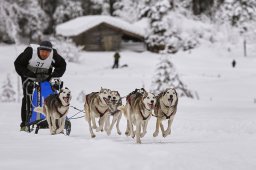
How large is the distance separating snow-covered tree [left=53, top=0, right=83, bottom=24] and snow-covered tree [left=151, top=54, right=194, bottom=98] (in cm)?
4618

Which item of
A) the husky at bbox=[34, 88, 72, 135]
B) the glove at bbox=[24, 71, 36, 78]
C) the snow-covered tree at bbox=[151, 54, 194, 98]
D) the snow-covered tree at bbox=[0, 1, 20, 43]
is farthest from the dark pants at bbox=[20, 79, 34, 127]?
the snow-covered tree at bbox=[0, 1, 20, 43]

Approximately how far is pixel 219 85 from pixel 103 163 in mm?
26228

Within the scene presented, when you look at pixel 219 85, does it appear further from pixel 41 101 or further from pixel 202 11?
pixel 202 11

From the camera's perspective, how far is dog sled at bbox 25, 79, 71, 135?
8883 millimetres

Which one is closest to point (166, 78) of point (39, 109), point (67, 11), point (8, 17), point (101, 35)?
point (39, 109)

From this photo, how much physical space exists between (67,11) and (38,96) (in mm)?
60039

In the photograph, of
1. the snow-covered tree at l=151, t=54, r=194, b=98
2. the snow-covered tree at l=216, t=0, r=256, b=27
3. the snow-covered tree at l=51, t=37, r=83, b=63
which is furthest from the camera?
the snow-covered tree at l=216, t=0, r=256, b=27

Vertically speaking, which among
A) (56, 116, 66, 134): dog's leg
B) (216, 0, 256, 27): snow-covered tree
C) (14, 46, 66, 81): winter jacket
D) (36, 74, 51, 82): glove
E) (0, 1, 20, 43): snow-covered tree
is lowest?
(56, 116, 66, 134): dog's leg

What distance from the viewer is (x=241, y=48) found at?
55.7 m

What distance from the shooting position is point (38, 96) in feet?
29.2

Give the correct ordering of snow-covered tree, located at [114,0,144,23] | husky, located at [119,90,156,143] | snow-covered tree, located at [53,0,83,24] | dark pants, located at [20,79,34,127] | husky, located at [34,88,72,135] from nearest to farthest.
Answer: husky, located at [119,90,156,143]
husky, located at [34,88,72,135]
dark pants, located at [20,79,34,127]
snow-covered tree, located at [53,0,83,24]
snow-covered tree, located at [114,0,144,23]

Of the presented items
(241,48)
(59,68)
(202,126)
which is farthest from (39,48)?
(241,48)

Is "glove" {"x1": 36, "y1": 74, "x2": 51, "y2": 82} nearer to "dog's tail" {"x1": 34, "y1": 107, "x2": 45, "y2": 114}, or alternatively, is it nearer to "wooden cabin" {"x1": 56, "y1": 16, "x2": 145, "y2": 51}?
"dog's tail" {"x1": 34, "y1": 107, "x2": 45, "y2": 114}

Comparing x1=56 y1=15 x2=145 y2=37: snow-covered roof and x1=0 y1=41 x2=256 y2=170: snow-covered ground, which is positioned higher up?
x1=56 y1=15 x2=145 y2=37: snow-covered roof
